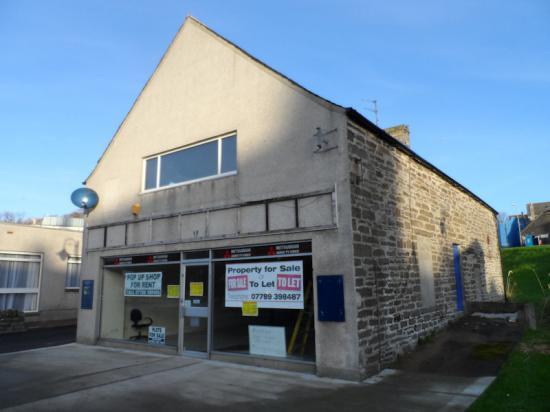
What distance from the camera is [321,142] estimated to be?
8.09m

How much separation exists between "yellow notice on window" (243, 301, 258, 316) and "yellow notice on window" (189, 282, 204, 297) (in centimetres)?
147

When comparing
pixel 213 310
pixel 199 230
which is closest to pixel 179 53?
pixel 199 230

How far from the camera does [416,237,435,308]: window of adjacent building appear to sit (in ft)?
33.9

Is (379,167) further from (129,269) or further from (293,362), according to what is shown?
(129,269)

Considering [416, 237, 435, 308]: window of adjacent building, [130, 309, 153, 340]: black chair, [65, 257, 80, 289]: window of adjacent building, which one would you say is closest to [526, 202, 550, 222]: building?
[416, 237, 435, 308]: window of adjacent building

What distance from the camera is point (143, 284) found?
11328 millimetres

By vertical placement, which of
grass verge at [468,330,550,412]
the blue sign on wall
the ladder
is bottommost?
grass verge at [468,330,550,412]

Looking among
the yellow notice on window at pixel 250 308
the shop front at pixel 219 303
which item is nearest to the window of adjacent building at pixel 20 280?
the shop front at pixel 219 303

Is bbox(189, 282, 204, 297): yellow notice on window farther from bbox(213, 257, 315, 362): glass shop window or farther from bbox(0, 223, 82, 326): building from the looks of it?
bbox(0, 223, 82, 326): building

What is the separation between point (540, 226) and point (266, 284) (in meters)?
50.6

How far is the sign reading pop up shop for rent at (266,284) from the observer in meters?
8.20

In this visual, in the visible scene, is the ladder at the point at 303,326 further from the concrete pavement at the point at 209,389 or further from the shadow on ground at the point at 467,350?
the shadow on ground at the point at 467,350

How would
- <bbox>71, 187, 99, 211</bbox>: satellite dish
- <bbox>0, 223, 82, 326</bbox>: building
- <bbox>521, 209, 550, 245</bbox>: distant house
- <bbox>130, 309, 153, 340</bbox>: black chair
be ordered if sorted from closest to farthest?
<bbox>130, 309, 153, 340</bbox>: black chair, <bbox>71, 187, 99, 211</bbox>: satellite dish, <bbox>0, 223, 82, 326</bbox>: building, <bbox>521, 209, 550, 245</bbox>: distant house

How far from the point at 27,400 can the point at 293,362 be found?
4442 mm
